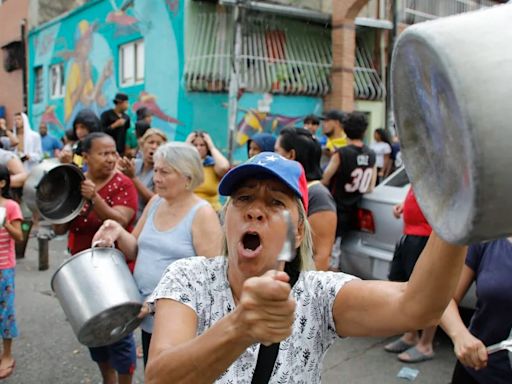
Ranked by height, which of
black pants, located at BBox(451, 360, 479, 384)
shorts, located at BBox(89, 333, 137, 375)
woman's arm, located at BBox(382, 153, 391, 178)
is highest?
woman's arm, located at BBox(382, 153, 391, 178)

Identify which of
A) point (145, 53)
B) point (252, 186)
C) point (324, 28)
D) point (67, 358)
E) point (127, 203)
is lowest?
point (67, 358)

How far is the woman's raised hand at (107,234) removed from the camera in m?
2.86

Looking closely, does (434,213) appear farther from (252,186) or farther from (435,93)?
(252,186)

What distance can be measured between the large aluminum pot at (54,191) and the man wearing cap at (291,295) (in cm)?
194

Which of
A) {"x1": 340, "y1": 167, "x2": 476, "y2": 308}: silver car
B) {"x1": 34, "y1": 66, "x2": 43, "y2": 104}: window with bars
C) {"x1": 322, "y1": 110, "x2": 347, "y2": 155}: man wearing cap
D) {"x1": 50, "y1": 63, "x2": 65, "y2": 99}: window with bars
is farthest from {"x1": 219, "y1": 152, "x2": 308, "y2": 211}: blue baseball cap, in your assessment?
{"x1": 34, "y1": 66, "x2": 43, "y2": 104}: window with bars

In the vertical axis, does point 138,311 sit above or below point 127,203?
below

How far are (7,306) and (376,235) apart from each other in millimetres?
3160

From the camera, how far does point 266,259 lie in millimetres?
1425

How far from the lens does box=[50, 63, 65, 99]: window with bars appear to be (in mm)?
17072

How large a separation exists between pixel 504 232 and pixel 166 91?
1141 centimetres

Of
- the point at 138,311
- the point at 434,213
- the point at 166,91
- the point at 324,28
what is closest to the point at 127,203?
the point at 138,311

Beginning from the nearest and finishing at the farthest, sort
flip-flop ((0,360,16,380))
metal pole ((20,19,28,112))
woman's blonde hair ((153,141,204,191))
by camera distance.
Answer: woman's blonde hair ((153,141,204,191)) < flip-flop ((0,360,16,380)) < metal pole ((20,19,28,112))

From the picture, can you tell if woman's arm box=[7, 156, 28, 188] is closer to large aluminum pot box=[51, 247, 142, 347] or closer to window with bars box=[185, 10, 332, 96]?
large aluminum pot box=[51, 247, 142, 347]

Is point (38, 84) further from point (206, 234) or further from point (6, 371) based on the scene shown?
point (206, 234)
